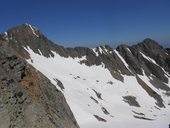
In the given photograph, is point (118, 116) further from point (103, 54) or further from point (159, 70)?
point (159, 70)

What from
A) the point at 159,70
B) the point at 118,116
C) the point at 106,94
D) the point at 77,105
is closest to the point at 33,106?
the point at 77,105

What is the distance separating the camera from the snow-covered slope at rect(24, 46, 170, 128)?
241ft

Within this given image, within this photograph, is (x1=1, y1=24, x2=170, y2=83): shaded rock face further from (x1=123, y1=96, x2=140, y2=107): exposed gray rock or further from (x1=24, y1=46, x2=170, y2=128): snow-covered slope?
(x1=123, y1=96, x2=140, y2=107): exposed gray rock

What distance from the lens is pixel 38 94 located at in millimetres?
20234

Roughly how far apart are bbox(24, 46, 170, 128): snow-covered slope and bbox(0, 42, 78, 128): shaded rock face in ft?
132

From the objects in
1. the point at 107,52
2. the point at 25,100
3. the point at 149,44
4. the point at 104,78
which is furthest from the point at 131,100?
the point at 25,100

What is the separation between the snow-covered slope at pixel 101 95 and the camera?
73500 mm

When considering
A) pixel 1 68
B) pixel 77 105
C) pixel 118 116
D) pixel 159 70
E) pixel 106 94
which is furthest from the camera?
pixel 159 70

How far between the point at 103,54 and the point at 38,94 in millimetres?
128018

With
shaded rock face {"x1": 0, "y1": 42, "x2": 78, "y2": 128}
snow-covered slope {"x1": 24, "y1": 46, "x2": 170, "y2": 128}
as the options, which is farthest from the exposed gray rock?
shaded rock face {"x1": 0, "y1": 42, "x2": 78, "y2": 128}

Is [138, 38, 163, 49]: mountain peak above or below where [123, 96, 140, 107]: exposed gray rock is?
above

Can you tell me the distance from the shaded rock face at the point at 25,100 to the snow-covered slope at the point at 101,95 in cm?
4019

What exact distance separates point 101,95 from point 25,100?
81739 mm

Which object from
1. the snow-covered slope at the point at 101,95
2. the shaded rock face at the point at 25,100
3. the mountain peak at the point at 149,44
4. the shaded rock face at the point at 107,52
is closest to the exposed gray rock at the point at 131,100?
the snow-covered slope at the point at 101,95
